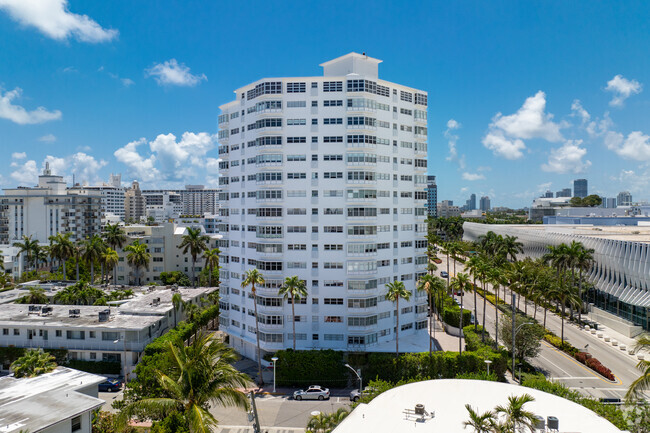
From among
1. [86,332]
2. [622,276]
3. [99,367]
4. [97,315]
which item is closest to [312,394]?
[99,367]

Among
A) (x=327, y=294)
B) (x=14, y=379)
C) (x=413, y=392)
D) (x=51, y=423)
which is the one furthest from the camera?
(x=327, y=294)

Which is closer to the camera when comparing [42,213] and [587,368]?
[587,368]

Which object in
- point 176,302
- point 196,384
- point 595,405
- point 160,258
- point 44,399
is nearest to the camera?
point 196,384

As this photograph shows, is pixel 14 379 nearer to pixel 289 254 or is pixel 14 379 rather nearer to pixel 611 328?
pixel 289 254

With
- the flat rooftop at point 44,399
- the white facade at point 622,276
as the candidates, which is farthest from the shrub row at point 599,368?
the flat rooftop at point 44,399

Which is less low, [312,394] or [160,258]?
[160,258]

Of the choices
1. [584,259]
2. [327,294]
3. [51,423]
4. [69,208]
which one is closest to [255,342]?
[327,294]

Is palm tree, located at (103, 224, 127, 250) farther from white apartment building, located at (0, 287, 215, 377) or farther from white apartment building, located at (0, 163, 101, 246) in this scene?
white apartment building, located at (0, 163, 101, 246)

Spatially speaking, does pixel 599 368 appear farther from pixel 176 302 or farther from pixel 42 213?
pixel 42 213
